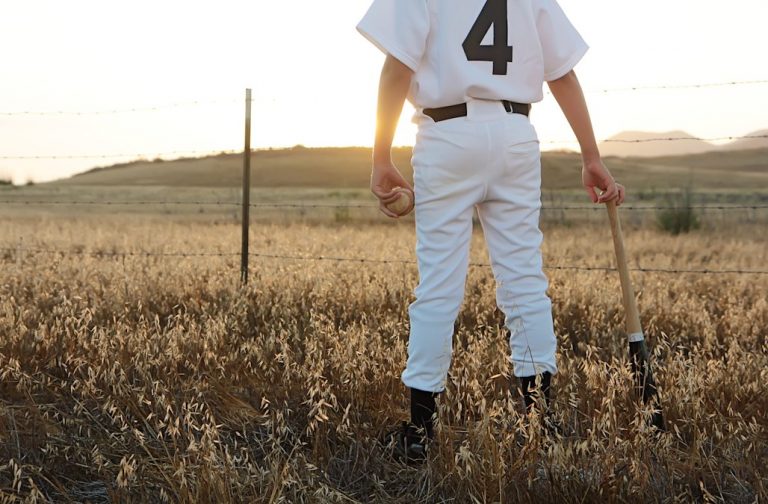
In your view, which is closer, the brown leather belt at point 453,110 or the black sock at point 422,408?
the brown leather belt at point 453,110

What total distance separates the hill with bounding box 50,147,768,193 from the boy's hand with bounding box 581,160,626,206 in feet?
138

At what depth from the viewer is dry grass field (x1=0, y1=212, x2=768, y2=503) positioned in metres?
2.69

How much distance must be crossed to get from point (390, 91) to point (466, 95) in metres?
0.26

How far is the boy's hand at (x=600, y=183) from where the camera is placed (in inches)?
132

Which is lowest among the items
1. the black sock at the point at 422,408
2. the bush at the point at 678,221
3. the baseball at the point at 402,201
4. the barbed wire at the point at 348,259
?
the black sock at the point at 422,408

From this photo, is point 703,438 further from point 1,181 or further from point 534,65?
point 1,181

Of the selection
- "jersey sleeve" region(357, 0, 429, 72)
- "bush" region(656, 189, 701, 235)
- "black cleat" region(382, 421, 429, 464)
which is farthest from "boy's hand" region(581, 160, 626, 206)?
"bush" region(656, 189, 701, 235)

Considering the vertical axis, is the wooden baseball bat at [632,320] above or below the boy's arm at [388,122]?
below

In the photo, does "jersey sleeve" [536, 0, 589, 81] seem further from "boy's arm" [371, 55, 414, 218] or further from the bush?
the bush

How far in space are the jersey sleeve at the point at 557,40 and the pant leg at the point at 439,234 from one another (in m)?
0.56

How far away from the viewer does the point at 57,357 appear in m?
4.19

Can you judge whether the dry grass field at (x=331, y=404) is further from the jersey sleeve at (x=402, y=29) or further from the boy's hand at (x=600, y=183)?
the jersey sleeve at (x=402, y=29)

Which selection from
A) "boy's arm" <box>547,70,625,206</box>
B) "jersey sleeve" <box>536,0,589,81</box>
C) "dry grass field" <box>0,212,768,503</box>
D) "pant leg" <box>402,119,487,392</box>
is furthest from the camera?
"boy's arm" <box>547,70,625,206</box>

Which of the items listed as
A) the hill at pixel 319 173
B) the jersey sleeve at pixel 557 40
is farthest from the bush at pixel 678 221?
the hill at pixel 319 173
